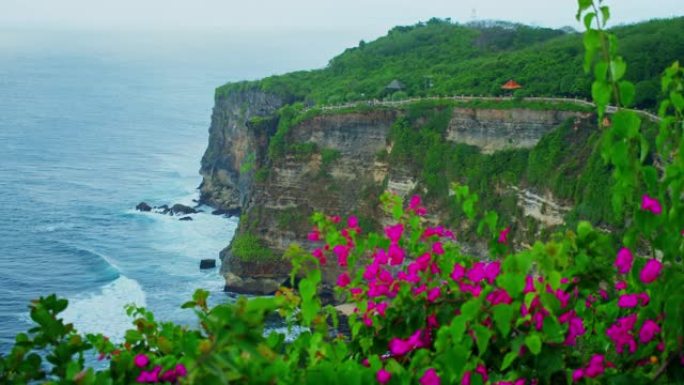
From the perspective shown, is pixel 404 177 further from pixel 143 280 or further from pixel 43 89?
pixel 43 89

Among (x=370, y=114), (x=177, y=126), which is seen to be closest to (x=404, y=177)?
(x=370, y=114)

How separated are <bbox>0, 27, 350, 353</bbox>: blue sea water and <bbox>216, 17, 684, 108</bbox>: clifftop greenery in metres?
13.4

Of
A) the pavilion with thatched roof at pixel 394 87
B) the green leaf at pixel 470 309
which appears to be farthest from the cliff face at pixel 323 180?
the green leaf at pixel 470 309

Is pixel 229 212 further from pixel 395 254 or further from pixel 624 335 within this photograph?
pixel 624 335

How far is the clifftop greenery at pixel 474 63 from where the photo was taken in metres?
48.6

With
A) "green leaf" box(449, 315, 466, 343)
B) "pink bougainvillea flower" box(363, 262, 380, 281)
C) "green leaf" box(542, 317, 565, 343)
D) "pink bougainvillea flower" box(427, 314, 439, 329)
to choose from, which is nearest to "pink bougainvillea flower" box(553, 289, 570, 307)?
"green leaf" box(542, 317, 565, 343)

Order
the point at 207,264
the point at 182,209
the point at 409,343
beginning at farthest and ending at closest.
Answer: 1. the point at 182,209
2. the point at 207,264
3. the point at 409,343

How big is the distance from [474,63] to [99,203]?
33.1m

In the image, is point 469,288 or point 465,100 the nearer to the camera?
point 469,288

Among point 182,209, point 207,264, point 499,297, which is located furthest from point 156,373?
point 182,209

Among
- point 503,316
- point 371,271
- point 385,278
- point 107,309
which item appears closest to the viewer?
point 503,316

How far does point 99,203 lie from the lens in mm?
74188

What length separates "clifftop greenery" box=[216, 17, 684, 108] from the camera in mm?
48562

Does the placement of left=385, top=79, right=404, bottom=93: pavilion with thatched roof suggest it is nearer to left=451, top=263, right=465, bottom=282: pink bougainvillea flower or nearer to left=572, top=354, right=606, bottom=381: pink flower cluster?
left=451, top=263, right=465, bottom=282: pink bougainvillea flower
